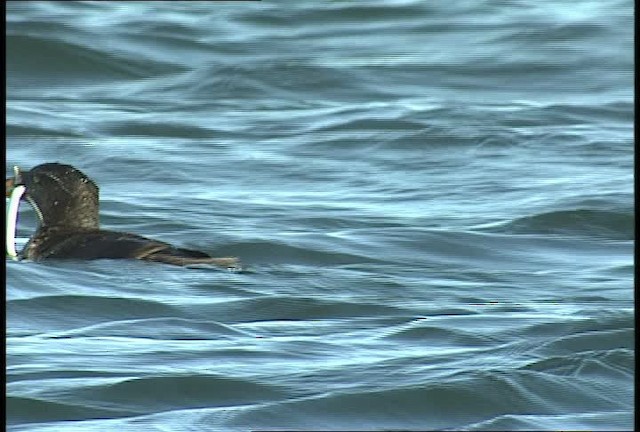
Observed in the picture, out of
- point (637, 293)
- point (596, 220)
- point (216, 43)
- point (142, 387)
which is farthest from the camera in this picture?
point (216, 43)

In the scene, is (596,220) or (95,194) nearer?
(95,194)

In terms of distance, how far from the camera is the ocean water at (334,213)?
23.5ft

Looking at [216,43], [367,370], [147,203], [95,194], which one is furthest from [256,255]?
[216,43]

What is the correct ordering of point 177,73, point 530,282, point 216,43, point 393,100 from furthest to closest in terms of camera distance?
point 216,43
point 177,73
point 393,100
point 530,282

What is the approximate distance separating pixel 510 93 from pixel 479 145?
264cm

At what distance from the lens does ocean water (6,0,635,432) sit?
7164 mm

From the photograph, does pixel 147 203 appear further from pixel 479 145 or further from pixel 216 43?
pixel 216 43

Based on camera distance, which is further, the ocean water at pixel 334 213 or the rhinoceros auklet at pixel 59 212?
the rhinoceros auklet at pixel 59 212

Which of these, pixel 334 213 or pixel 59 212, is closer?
pixel 59 212

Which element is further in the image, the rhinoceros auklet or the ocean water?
the rhinoceros auklet

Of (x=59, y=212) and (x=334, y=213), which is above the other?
(x=59, y=212)

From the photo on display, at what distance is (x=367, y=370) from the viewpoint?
7543 millimetres

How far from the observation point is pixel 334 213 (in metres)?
12.3

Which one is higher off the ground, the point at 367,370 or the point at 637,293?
the point at 637,293
